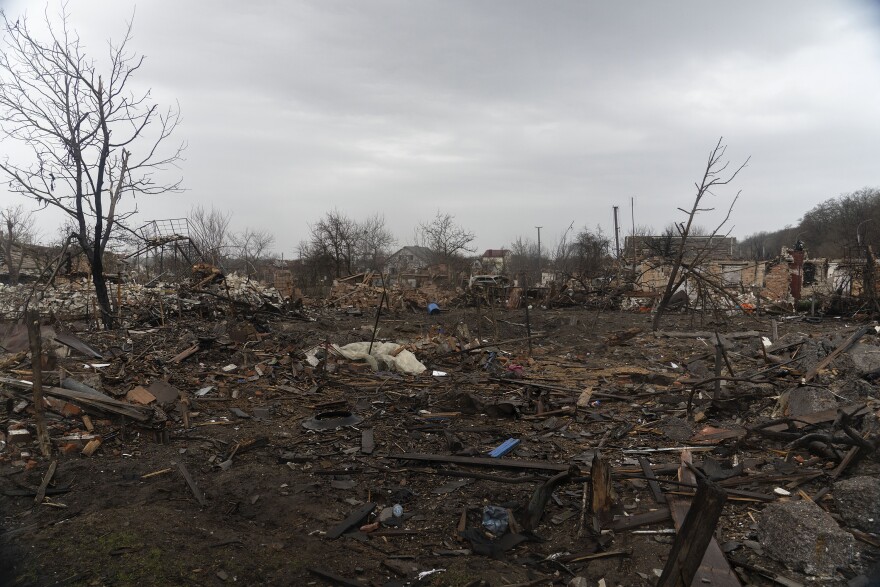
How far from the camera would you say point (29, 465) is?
207 inches

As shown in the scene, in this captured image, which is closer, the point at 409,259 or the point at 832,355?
the point at 832,355

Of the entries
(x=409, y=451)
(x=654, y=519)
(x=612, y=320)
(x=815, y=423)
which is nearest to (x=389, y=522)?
(x=409, y=451)

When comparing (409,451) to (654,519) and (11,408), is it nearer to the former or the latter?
(654,519)

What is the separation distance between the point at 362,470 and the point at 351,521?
1125 millimetres

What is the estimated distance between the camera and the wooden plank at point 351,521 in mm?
4285

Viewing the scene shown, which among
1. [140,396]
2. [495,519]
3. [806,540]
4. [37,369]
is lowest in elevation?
[495,519]

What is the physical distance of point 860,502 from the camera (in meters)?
4.03

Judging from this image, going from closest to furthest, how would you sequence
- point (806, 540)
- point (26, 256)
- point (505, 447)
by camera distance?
point (806, 540) < point (505, 447) < point (26, 256)

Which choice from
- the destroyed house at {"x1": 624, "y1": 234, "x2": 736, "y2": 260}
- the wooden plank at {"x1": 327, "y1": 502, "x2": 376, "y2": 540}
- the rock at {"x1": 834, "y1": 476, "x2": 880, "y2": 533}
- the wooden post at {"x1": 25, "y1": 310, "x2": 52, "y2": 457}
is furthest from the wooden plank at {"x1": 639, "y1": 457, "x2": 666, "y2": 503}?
the destroyed house at {"x1": 624, "y1": 234, "x2": 736, "y2": 260}

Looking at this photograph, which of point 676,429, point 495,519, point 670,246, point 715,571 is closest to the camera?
point 715,571

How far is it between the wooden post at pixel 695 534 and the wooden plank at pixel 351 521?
7.96 feet

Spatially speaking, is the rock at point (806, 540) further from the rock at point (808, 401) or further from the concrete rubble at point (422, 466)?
the rock at point (808, 401)

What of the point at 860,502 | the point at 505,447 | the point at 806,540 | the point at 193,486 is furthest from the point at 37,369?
the point at 860,502

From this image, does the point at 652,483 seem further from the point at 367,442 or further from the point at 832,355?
the point at 832,355
